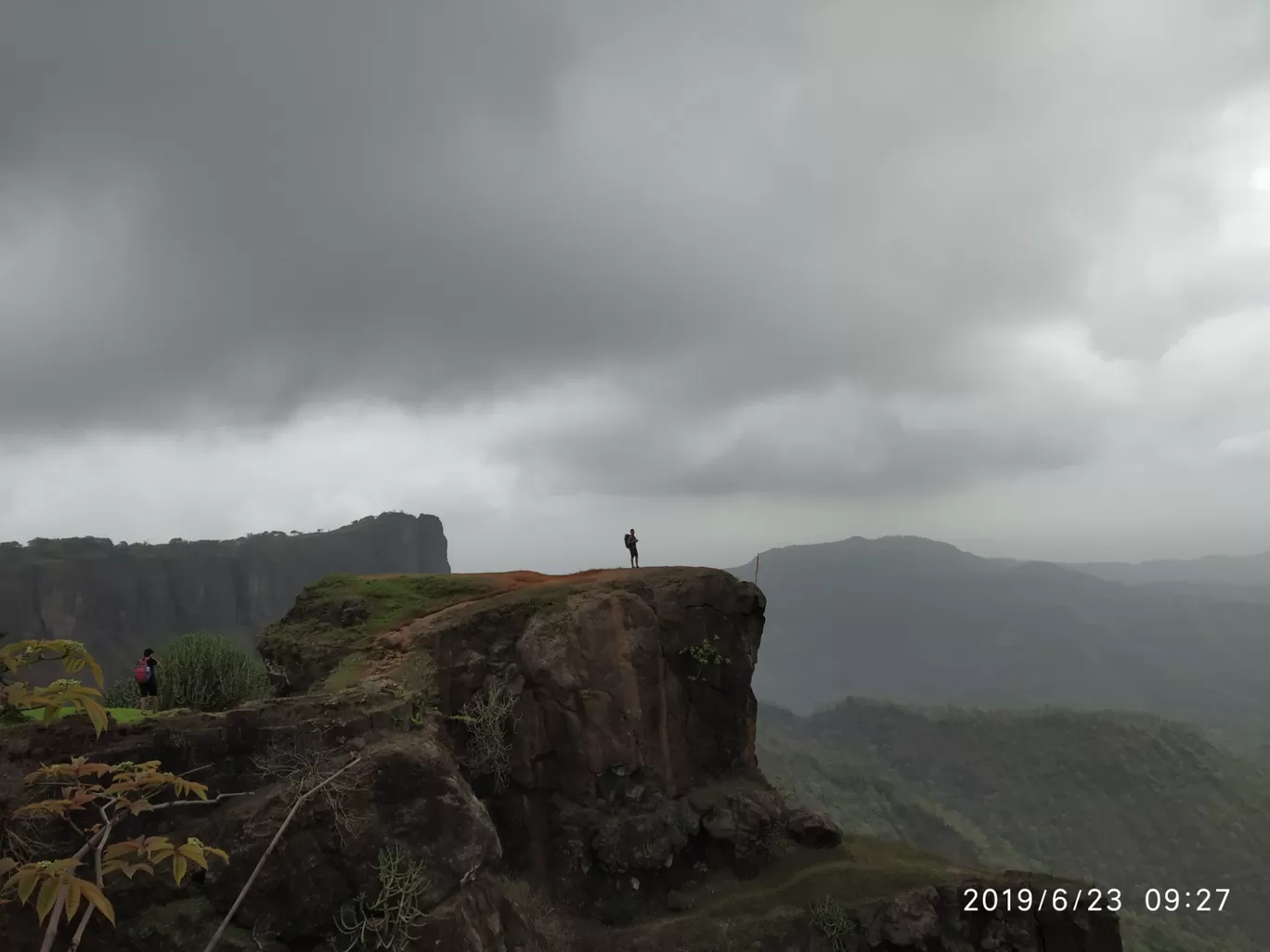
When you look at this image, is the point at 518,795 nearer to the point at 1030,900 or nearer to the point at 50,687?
the point at 1030,900

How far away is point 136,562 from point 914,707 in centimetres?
14581

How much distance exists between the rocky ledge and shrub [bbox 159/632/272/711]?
244cm

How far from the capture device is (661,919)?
19.4 m

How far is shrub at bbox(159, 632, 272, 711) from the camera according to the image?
68.8 ft

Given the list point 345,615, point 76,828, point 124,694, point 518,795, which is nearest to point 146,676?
point 345,615

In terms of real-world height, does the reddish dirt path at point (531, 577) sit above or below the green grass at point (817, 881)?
above

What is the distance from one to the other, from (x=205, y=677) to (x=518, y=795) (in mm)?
11689

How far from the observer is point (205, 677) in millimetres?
21875

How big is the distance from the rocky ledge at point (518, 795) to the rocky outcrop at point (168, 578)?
264 ft

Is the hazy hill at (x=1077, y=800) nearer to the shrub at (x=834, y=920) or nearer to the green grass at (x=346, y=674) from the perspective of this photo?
the shrub at (x=834, y=920)

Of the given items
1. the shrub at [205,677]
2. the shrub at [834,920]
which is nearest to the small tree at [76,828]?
the shrub at [205,677]

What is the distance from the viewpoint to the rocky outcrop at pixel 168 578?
8712cm

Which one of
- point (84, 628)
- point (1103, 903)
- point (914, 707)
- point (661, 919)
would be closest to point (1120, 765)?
point (914, 707)

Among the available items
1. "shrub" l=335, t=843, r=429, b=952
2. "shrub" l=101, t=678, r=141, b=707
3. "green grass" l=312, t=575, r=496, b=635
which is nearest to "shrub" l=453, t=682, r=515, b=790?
"green grass" l=312, t=575, r=496, b=635
